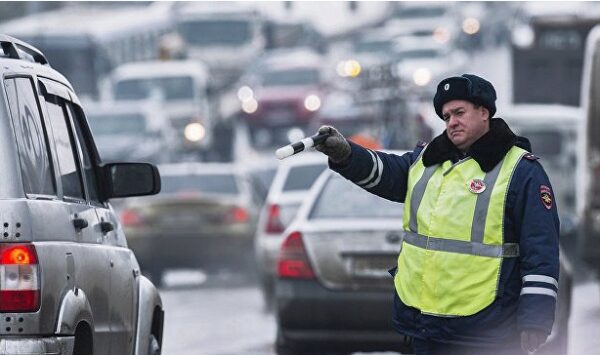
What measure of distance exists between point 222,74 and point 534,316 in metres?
48.9

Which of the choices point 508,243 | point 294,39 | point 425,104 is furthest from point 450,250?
point 294,39

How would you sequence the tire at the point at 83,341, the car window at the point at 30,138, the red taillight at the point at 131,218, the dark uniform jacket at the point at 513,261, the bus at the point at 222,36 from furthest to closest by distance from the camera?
the bus at the point at 222,36 → the red taillight at the point at 131,218 → the dark uniform jacket at the point at 513,261 → the tire at the point at 83,341 → the car window at the point at 30,138

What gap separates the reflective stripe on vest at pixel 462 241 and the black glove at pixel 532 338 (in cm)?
20

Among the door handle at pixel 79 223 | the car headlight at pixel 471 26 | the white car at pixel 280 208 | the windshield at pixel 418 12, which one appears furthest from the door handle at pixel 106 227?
the windshield at pixel 418 12

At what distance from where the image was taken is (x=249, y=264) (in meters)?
22.6

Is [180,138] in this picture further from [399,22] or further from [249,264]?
[399,22]

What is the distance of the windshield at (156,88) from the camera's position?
138 feet

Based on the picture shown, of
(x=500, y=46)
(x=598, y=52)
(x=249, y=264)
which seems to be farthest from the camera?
(x=500, y=46)

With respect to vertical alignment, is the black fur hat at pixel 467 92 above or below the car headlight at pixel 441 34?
above

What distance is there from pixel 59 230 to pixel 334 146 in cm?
108

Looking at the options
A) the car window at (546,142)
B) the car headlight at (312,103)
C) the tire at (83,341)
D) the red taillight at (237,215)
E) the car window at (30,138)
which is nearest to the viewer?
the car window at (30,138)

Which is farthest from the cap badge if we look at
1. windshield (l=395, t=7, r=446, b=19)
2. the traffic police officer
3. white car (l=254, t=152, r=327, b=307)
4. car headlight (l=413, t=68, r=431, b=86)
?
windshield (l=395, t=7, r=446, b=19)

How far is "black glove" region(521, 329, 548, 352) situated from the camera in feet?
21.8

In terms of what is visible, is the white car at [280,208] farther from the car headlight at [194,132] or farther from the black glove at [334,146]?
the car headlight at [194,132]
